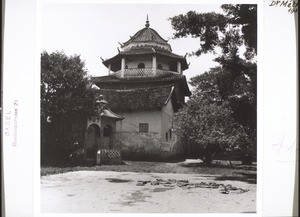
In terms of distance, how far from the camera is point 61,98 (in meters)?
5.06

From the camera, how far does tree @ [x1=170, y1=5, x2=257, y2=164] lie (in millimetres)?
4859

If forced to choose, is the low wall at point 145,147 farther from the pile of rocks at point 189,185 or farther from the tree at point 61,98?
the tree at point 61,98

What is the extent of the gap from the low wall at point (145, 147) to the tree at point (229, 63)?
1.13 ft

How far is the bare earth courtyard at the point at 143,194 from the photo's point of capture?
475 centimetres

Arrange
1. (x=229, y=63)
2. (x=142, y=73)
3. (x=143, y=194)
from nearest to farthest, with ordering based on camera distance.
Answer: (x=143, y=194) < (x=229, y=63) < (x=142, y=73)

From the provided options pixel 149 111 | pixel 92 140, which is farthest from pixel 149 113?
pixel 92 140

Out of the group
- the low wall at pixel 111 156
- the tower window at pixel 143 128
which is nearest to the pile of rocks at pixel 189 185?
the low wall at pixel 111 156

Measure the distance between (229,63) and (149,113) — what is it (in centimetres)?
125

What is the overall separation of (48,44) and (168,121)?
1.85 metres

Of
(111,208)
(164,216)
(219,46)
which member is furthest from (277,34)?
(111,208)

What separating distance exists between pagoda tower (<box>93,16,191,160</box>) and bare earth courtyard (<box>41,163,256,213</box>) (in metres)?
0.37

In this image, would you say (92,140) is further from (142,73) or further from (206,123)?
(206,123)

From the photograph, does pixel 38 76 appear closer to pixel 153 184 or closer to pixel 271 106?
pixel 153 184

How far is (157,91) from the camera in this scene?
514cm
